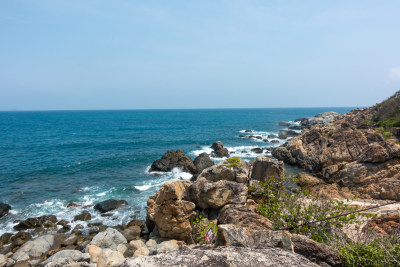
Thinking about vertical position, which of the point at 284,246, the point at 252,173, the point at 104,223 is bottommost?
the point at 104,223

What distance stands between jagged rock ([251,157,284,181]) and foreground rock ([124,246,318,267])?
39.6ft

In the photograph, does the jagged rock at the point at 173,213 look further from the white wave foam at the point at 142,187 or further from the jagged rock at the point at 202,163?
the jagged rock at the point at 202,163

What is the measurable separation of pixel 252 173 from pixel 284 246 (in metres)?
12.2

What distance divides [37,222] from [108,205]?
5.62 m

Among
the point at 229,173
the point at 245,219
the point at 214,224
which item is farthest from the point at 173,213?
the point at 245,219

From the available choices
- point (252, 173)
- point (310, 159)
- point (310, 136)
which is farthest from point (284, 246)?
point (310, 136)

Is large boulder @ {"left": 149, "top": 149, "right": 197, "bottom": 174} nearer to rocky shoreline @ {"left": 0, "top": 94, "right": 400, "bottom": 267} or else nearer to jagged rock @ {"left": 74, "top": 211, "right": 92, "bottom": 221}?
rocky shoreline @ {"left": 0, "top": 94, "right": 400, "bottom": 267}

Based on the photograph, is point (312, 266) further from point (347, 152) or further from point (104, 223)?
point (347, 152)

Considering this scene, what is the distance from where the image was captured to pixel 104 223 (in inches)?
770

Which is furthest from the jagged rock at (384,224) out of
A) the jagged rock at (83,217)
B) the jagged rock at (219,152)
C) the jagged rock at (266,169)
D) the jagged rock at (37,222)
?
the jagged rock at (219,152)

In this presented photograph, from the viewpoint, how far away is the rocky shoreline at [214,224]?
4.74 m

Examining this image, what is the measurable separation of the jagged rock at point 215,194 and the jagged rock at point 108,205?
1163 centimetres

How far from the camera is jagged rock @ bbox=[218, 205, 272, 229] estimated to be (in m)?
8.14

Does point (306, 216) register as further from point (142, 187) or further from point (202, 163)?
point (202, 163)
